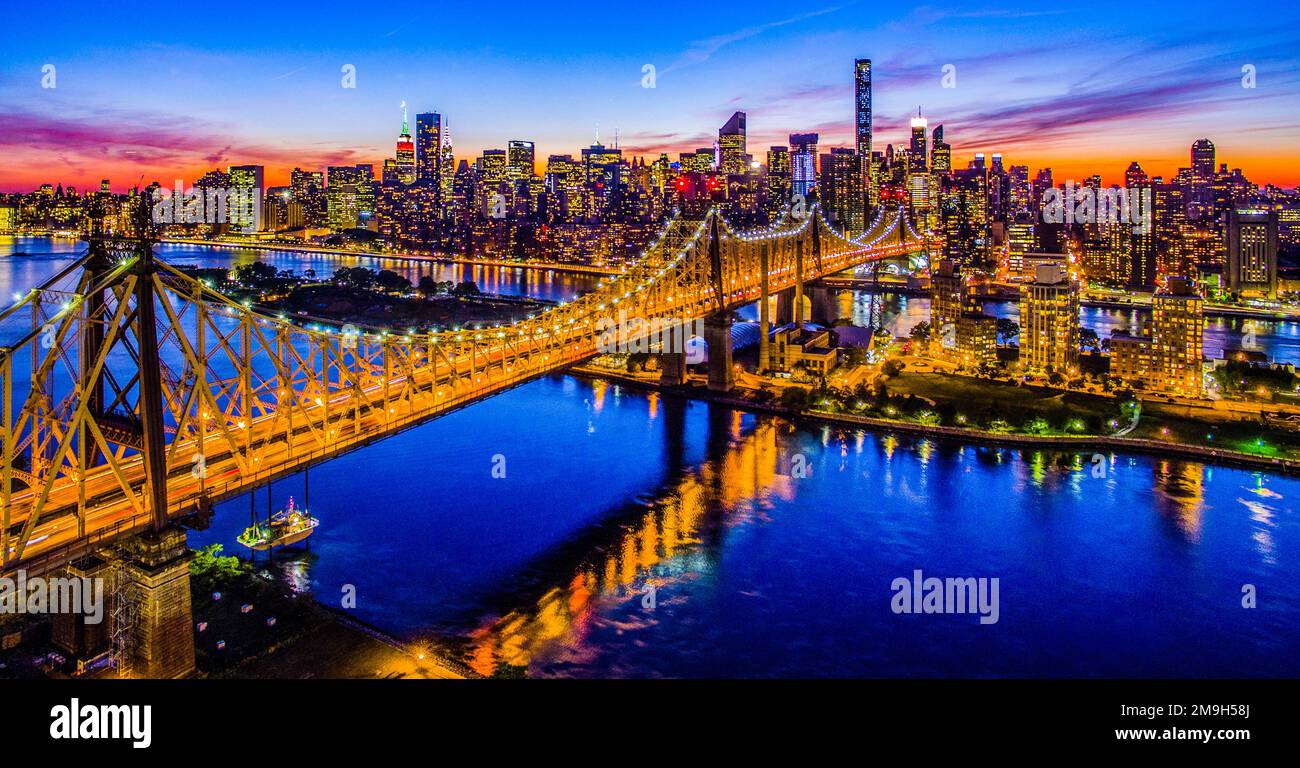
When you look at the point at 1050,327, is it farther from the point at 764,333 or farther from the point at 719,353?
the point at 719,353

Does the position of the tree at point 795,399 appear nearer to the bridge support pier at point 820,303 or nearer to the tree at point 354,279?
the bridge support pier at point 820,303

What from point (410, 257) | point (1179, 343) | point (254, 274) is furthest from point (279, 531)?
point (410, 257)

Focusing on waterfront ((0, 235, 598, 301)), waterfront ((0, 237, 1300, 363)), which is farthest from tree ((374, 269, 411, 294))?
waterfront ((0, 237, 1300, 363))

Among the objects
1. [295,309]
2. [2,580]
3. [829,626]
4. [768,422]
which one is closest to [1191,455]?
[768,422]

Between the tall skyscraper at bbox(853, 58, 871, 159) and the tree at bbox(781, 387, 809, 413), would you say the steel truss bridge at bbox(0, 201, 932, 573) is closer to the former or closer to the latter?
the tree at bbox(781, 387, 809, 413)

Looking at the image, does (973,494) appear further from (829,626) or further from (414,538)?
(414,538)
